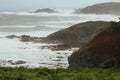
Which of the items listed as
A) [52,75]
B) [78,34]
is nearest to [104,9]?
[78,34]

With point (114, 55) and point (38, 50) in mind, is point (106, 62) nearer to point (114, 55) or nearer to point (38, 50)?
point (114, 55)

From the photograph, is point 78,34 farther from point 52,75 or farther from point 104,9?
point 104,9

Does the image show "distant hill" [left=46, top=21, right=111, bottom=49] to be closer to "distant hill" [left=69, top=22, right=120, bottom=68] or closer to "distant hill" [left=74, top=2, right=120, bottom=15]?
"distant hill" [left=69, top=22, right=120, bottom=68]

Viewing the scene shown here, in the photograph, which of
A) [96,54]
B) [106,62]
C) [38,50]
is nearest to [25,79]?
[106,62]

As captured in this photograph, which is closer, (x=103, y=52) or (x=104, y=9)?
(x=103, y=52)

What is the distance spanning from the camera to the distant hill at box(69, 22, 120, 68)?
2256 cm

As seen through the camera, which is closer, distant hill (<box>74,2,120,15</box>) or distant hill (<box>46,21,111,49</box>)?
distant hill (<box>46,21,111,49</box>)

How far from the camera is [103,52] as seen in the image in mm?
24562

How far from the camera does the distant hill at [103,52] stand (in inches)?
888

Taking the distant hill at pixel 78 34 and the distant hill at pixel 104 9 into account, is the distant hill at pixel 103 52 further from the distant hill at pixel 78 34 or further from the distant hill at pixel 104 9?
the distant hill at pixel 104 9

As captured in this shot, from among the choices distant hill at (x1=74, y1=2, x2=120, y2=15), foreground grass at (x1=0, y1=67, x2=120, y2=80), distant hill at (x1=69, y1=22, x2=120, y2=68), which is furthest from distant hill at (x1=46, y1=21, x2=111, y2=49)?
distant hill at (x1=74, y1=2, x2=120, y2=15)

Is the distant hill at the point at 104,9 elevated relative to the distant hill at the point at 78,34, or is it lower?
lower

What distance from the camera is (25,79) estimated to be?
47.1 ft

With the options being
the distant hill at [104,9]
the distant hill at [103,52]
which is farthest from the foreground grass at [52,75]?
the distant hill at [104,9]
